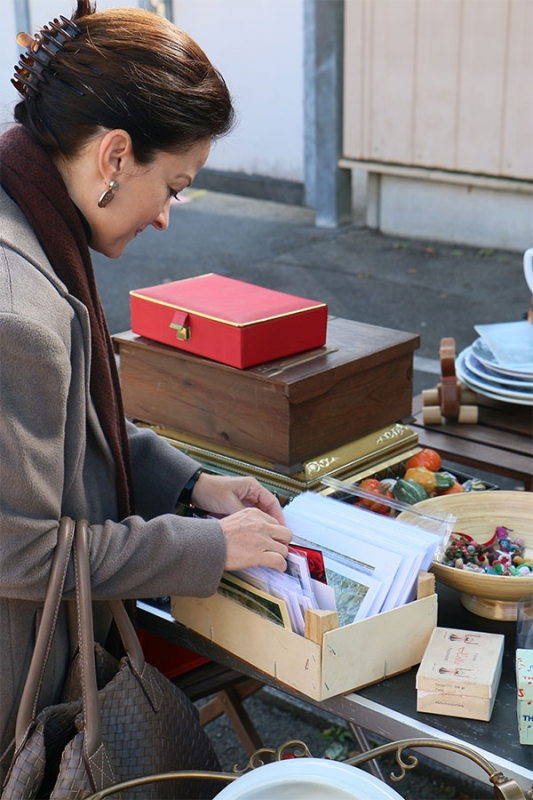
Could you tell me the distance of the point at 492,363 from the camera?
2.44 meters

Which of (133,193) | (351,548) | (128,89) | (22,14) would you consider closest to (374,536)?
(351,548)

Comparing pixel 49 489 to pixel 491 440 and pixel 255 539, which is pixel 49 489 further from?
pixel 491 440

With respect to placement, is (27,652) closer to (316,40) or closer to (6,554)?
(6,554)

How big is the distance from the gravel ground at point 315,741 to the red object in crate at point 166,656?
0.61 metres

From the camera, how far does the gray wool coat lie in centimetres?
124

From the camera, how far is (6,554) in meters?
1.27

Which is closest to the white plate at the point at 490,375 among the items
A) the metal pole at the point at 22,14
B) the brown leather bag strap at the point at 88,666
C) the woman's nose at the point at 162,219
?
the woman's nose at the point at 162,219

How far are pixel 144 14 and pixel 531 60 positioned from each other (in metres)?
5.01

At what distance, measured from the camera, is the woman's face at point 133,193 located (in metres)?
1.40

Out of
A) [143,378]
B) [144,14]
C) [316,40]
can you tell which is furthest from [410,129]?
[144,14]

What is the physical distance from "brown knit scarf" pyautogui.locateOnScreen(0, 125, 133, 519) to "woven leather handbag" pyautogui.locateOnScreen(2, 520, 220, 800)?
237mm

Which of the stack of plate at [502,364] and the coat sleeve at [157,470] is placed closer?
the coat sleeve at [157,470]

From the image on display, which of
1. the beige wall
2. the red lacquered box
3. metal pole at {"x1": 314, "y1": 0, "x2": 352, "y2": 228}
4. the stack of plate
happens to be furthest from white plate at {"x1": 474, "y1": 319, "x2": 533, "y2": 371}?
metal pole at {"x1": 314, "y1": 0, "x2": 352, "y2": 228}

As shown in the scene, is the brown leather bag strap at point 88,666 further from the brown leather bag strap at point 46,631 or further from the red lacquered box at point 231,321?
the red lacquered box at point 231,321
